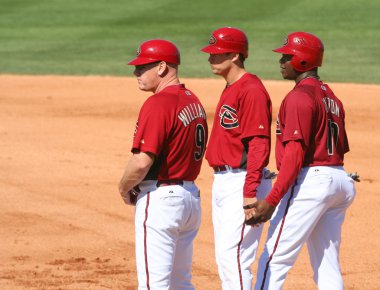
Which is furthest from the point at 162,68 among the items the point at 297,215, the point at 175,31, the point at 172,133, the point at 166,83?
the point at 175,31

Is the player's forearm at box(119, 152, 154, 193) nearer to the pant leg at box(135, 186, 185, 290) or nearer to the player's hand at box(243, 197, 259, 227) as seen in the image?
the pant leg at box(135, 186, 185, 290)

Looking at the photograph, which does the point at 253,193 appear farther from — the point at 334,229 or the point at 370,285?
the point at 370,285

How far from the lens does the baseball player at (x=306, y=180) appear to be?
20.5 ft

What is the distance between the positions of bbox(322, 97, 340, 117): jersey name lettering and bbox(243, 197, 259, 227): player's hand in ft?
2.52

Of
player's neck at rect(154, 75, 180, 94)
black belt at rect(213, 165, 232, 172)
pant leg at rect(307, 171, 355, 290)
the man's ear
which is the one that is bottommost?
pant leg at rect(307, 171, 355, 290)

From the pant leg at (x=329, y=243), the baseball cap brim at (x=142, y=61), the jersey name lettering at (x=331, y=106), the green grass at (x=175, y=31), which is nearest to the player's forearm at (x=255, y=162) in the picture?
the jersey name lettering at (x=331, y=106)

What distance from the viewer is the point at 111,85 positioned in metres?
19.7

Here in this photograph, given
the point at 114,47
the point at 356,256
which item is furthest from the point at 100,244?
the point at 114,47

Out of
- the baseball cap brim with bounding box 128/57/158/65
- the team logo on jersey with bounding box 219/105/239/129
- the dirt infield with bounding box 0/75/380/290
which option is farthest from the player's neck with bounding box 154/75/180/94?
the dirt infield with bounding box 0/75/380/290

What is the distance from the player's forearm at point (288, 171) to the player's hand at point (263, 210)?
27 mm

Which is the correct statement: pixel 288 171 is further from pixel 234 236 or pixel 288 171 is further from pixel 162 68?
pixel 162 68

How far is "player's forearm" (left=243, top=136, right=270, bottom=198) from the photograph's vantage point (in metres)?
6.39

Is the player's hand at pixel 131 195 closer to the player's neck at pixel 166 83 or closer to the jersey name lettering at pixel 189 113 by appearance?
the jersey name lettering at pixel 189 113

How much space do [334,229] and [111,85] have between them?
43.9 feet
